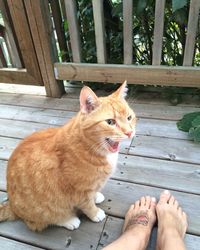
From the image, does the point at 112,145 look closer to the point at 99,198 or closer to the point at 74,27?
the point at 99,198

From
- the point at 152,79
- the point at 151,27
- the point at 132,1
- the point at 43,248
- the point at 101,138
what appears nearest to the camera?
the point at 101,138

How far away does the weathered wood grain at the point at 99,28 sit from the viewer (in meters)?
1.73

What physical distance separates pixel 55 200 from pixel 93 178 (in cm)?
18

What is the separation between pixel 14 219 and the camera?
4.04ft

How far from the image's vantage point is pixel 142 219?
1.13m

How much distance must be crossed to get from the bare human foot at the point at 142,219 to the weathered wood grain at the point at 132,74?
0.90m

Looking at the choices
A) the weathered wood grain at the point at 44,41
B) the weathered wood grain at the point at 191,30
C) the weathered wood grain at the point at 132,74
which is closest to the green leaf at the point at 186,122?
the weathered wood grain at the point at 132,74

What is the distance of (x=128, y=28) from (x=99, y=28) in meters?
0.20

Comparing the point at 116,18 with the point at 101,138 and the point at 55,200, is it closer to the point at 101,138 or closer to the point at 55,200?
the point at 101,138

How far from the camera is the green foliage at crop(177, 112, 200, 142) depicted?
1516 mm

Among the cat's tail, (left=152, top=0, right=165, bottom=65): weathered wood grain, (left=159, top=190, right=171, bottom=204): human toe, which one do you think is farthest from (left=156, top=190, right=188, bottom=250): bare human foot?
(left=152, top=0, right=165, bottom=65): weathered wood grain

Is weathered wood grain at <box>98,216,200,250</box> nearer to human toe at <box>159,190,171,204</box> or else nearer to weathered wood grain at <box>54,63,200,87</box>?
human toe at <box>159,190,171,204</box>

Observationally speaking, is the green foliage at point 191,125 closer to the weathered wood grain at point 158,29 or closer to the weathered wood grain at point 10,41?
the weathered wood grain at point 158,29

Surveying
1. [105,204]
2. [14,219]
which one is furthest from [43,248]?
[105,204]
